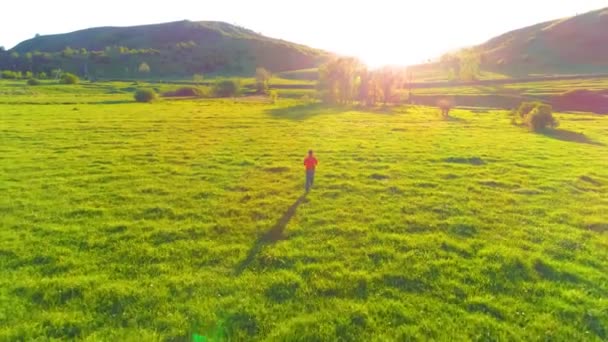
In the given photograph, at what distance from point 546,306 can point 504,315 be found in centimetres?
122

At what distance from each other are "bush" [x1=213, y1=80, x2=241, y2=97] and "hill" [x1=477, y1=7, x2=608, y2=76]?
383ft

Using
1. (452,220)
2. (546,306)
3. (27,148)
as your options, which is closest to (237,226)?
(452,220)

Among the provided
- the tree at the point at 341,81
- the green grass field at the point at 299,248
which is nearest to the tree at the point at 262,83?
the tree at the point at 341,81

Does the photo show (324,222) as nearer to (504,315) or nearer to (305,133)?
(504,315)

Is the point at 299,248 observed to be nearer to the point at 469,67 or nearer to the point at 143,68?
the point at 469,67

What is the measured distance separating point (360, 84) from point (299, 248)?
7039cm

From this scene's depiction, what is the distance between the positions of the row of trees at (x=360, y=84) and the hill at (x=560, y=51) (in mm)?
98135

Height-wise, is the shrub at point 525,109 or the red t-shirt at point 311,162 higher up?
the shrub at point 525,109

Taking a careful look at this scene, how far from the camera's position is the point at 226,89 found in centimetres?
10006

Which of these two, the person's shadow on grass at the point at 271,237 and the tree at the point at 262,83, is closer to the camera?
the person's shadow on grass at the point at 271,237

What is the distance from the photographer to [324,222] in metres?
13.4

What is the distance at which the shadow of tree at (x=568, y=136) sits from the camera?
110 feet

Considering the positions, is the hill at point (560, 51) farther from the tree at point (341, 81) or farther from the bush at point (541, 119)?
the bush at point (541, 119)

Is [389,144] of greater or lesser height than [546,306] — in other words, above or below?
above
